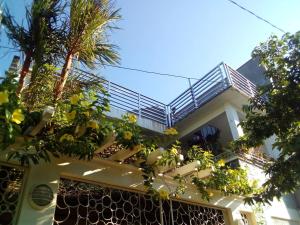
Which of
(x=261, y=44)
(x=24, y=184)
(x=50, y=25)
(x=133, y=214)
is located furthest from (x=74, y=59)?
(x=261, y=44)

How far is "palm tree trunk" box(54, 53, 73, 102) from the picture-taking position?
4.21m

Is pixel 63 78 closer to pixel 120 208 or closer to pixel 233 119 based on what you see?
pixel 120 208

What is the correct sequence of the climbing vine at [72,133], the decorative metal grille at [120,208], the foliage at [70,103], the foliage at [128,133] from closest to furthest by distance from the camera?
1. the climbing vine at [72,133]
2. the foliage at [70,103]
3. the foliage at [128,133]
4. the decorative metal grille at [120,208]

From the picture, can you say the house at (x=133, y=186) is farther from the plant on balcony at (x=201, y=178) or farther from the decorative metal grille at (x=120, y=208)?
the plant on balcony at (x=201, y=178)

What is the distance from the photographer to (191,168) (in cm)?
504

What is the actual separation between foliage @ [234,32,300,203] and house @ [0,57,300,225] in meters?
0.76

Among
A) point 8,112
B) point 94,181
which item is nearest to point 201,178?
point 94,181

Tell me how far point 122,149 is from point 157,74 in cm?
563

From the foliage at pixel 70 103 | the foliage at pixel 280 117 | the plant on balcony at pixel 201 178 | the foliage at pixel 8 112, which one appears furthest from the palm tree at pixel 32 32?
the foliage at pixel 280 117

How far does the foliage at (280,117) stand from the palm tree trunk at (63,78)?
316 centimetres

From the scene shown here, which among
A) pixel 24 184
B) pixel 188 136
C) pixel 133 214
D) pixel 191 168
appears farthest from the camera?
pixel 188 136

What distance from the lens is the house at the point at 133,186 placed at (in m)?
3.65

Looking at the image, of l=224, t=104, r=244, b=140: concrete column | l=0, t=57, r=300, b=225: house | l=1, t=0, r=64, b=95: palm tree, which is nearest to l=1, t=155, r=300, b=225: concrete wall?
l=0, t=57, r=300, b=225: house

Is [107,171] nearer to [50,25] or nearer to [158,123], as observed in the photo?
[50,25]
